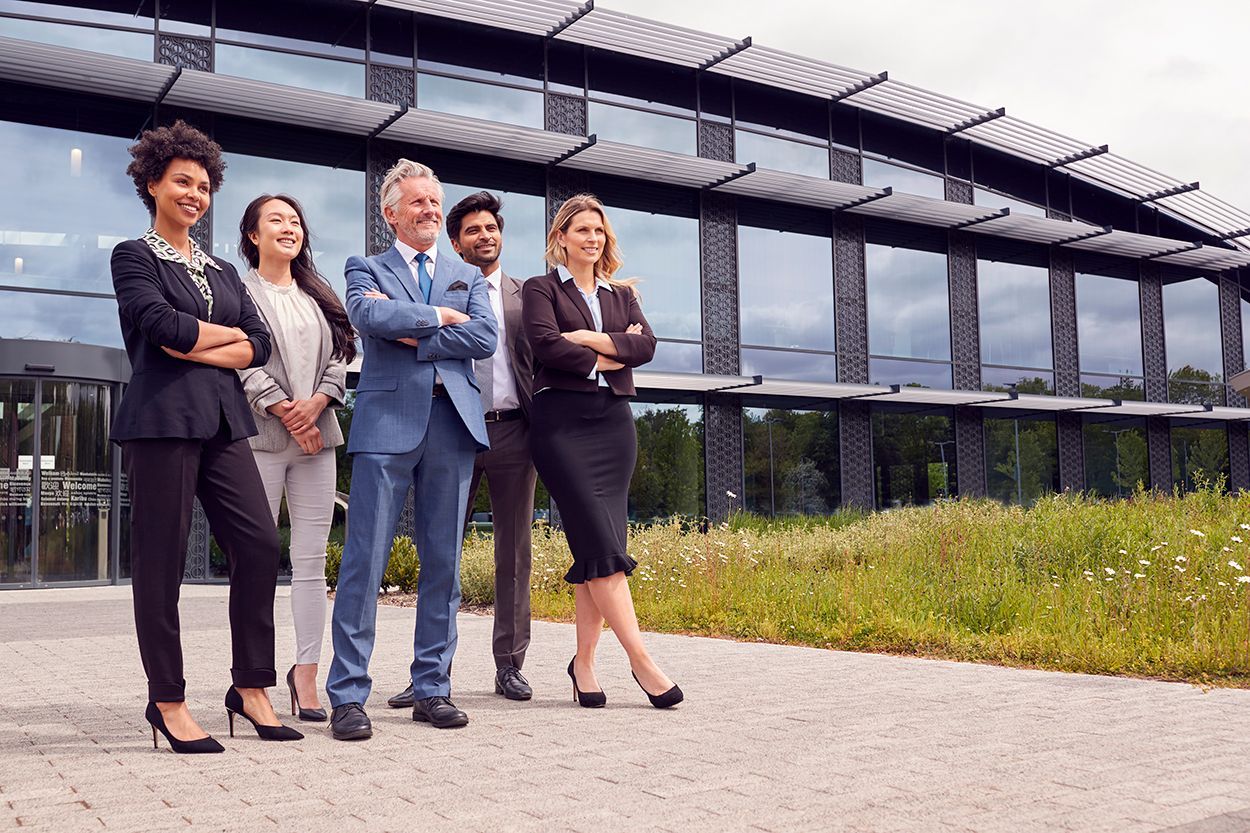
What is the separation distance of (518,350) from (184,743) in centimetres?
222

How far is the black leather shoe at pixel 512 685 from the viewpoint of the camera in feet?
16.1

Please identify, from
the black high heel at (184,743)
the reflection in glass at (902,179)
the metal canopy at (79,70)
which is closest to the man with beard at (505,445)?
the black high heel at (184,743)

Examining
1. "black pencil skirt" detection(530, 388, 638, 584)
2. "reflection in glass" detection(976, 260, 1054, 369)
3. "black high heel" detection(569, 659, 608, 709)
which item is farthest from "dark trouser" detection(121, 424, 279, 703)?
"reflection in glass" detection(976, 260, 1054, 369)

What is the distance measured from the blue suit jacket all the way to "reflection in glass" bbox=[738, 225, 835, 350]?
1597cm

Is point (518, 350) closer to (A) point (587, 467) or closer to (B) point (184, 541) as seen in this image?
(A) point (587, 467)

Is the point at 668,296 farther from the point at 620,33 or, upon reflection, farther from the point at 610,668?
the point at 610,668

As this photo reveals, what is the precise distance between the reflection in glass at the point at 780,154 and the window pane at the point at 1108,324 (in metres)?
7.06

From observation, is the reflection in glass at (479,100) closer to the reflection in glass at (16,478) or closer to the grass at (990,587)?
the reflection in glass at (16,478)

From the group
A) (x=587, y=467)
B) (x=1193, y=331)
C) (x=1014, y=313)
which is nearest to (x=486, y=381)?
(x=587, y=467)

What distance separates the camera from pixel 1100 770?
3268 mm

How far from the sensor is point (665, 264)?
19797 millimetres

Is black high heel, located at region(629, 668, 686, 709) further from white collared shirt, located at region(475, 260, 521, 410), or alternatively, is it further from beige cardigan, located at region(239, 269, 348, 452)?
beige cardigan, located at region(239, 269, 348, 452)

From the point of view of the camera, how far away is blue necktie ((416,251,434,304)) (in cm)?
451

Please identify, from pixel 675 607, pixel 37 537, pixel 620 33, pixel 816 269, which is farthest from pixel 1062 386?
pixel 37 537
